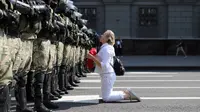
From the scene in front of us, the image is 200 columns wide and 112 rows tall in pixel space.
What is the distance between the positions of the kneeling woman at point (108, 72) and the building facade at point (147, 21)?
27.9 metres

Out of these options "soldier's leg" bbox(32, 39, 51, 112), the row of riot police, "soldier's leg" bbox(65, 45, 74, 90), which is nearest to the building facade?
"soldier's leg" bbox(65, 45, 74, 90)

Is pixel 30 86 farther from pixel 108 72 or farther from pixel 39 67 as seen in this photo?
pixel 108 72

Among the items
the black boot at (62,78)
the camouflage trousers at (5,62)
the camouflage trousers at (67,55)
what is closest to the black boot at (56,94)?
the black boot at (62,78)

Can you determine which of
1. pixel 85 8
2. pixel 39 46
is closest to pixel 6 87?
pixel 39 46

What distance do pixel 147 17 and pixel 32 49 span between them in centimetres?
3167

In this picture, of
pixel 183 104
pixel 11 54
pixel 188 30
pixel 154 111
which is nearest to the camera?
pixel 11 54

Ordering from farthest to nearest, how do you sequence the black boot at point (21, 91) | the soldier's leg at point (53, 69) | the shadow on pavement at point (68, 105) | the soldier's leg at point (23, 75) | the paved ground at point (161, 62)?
the paved ground at point (161, 62) < the shadow on pavement at point (68, 105) < the soldier's leg at point (53, 69) < the black boot at point (21, 91) < the soldier's leg at point (23, 75)

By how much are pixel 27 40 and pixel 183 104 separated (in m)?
3.71

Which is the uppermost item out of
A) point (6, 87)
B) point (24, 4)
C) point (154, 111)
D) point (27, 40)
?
point (24, 4)

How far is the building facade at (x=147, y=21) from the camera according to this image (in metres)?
38.5

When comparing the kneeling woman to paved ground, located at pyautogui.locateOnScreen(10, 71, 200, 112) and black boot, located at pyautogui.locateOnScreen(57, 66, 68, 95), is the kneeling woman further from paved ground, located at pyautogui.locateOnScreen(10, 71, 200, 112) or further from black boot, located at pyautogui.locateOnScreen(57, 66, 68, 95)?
black boot, located at pyautogui.locateOnScreen(57, 66, 68, 95)

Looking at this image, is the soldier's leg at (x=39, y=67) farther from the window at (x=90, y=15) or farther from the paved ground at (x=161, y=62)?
the window at (x=90, y=15)

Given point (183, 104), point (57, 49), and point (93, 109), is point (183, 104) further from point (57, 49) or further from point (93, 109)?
point (57, 49)

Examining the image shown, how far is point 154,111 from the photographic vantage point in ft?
29.6
